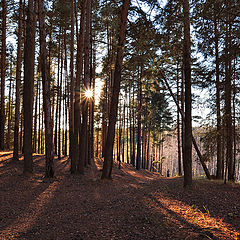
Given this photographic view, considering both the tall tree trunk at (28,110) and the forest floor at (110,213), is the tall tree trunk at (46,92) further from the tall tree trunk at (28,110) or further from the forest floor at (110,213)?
the forest floor at (110,213)

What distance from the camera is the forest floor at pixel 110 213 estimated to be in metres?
4.14

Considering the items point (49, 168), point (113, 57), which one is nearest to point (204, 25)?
point (113, 57)

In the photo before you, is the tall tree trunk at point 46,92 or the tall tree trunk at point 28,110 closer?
the tall tree trunk at point 46,92

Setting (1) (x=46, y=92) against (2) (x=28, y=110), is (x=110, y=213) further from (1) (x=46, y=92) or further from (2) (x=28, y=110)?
(2) (x=28, y=110)

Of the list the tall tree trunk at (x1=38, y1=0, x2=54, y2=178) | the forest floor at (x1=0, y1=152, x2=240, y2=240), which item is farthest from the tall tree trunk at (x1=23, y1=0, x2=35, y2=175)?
the forest floor at (x1=0, y1=152, x2=240, y2=240)

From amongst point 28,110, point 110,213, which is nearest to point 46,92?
point 28,110

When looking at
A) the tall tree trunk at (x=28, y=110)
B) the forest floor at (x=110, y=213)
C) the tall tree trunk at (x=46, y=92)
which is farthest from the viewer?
the tall tree trunk at (x=28, y=110)

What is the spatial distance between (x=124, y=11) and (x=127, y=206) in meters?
9.33

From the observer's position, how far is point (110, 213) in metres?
5.53

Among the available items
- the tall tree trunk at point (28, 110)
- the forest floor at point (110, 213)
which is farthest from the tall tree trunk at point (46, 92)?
the forest floor at point (110, 213)

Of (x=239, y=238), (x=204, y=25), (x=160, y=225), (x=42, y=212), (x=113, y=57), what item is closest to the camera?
(x=239, y=238)

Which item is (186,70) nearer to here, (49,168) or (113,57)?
(113,57)

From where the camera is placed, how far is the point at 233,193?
26.8ft

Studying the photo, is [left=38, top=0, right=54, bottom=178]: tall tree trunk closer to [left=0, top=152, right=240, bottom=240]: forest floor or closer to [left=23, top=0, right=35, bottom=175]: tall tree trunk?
[left=23, top=0, right=35, bottom=175]: tall tree trunk
